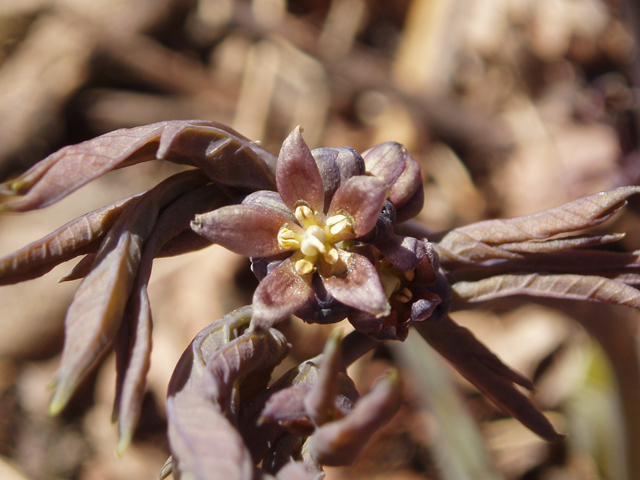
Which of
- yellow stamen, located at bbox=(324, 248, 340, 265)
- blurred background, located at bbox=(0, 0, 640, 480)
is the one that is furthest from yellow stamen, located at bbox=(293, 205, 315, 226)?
blurred background, located at bbox=(0, 0, 640, 480)

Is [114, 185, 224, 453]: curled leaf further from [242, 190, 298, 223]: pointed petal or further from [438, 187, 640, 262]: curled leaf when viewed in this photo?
[438, 187, 640, 262]: curled leaf

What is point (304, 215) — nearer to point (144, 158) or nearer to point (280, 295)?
point (280, 295)

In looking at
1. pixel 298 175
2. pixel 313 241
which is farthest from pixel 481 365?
pixel 298 175

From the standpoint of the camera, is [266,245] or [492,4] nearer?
[266,245]

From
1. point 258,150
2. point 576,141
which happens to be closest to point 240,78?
point 576,141

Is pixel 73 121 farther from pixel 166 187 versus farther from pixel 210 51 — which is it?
pixel 166 187
